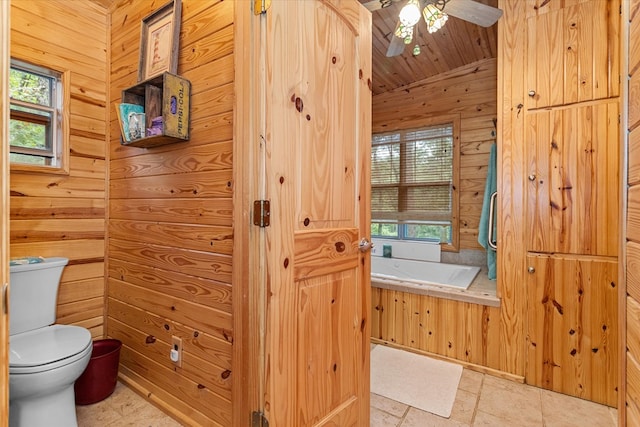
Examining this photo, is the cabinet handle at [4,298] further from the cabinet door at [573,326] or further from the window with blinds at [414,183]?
the window with blinds at [414,183]

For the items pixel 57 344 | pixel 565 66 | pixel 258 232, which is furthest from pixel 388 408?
pixel 565 66

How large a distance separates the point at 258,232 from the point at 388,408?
1333mm

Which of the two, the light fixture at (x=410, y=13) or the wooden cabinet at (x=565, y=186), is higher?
the light fixture at (x=410, y=13)

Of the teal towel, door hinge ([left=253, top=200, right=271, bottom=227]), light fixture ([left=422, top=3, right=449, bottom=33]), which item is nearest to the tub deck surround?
the teal towel

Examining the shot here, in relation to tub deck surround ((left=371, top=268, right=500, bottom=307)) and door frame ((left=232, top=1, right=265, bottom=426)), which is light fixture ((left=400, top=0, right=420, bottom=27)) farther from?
tub deck surround ((left=371, top=268, right=500, bottom=307))

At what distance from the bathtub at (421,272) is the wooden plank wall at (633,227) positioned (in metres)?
1.60

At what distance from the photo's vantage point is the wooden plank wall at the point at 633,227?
2.44 feet

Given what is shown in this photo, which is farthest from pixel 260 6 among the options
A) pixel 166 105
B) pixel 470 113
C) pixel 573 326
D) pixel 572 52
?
pixel 470 113

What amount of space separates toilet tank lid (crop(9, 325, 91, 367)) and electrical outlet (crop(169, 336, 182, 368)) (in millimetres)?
375

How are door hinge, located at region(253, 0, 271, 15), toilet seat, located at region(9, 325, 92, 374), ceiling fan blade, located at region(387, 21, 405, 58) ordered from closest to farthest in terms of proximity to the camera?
door hinge, located at region(253, 0, 271, 15), toilet seat, located at region(9, 325, 92, 374), ceiling fan blade, located at region(387, 21, 405, 58)

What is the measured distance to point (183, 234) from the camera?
5.14 ft

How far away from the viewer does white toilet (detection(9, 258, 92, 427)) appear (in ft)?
4.22

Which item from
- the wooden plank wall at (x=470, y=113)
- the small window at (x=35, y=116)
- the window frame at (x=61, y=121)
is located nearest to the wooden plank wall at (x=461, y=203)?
the wooden plank wall at (x=470, y=113)

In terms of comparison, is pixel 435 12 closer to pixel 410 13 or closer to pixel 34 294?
pixel 410 13
